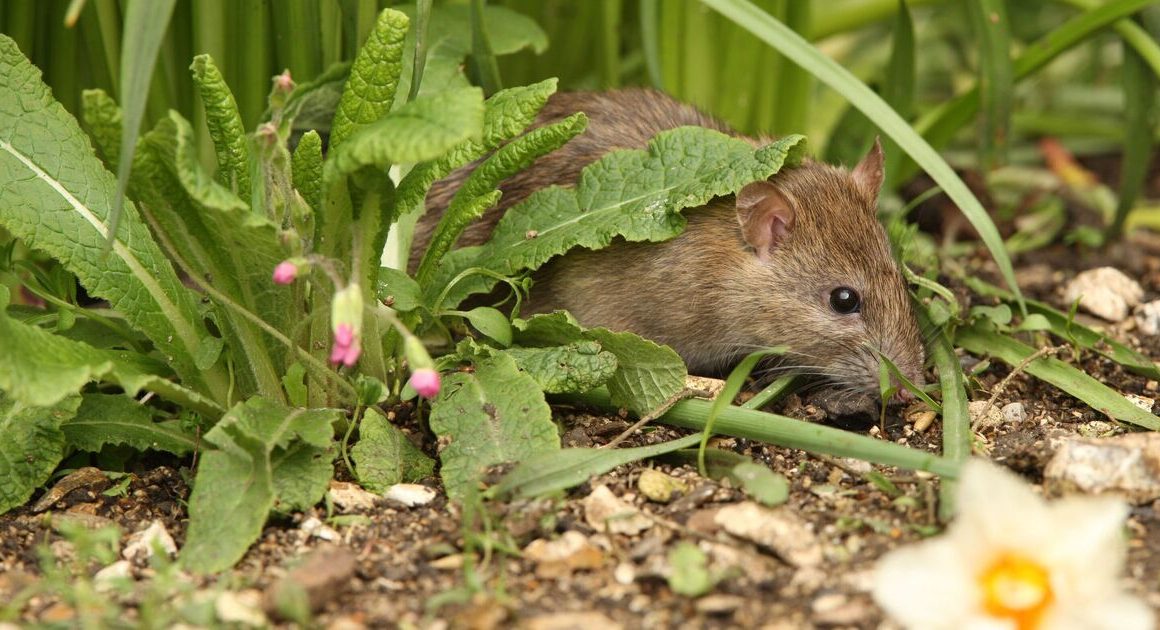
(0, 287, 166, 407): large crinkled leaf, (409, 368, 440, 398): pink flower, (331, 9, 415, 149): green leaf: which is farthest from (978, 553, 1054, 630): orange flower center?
(0, 287, 166, 407): large crinkled leaf

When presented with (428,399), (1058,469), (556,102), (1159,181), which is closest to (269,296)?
(428,399)

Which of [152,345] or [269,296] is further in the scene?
[152,345]

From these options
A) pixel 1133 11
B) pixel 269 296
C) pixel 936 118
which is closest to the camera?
pixel 269 296

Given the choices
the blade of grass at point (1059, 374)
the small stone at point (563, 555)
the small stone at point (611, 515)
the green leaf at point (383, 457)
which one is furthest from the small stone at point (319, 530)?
the blade of grass at point (1059, 374)

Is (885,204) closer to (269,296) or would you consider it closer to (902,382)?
(902,382)

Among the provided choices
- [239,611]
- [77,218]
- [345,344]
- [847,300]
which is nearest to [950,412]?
[847,300]

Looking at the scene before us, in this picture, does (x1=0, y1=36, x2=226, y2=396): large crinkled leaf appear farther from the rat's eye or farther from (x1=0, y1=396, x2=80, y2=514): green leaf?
the rat's eye
